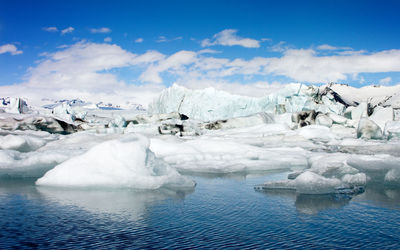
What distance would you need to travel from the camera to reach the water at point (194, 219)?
329 cm

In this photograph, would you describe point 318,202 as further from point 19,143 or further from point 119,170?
point 19,143

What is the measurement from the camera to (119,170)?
568cm

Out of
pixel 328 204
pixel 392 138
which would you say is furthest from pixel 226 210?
pixel 392 138

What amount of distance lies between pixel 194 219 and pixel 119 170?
6.86 feet

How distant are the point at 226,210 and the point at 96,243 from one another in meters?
1.82

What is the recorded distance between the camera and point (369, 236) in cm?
348

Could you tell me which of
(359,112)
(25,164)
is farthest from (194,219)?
(359,112)

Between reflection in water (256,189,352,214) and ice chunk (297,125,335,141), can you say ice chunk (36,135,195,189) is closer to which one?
reflection in water (256,189,352,214)

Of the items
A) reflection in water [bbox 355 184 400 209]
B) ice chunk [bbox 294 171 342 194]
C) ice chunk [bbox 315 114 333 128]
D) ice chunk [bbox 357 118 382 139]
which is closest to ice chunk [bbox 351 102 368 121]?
ice chunk [bbox 315 114 333 128]

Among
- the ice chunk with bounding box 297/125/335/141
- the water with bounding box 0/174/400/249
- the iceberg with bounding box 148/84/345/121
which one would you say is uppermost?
the iceberg with bounding box 148/84/345/121

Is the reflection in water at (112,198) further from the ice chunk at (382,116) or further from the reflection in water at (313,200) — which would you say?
the ice chunk at (382,116)

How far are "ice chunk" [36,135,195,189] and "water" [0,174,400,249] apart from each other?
0.58 ft

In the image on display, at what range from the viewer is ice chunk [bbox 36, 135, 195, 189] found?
18.1 feet

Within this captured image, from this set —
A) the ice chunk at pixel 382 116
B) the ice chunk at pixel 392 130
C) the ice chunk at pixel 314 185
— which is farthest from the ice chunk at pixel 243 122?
the ice chunk at pixel 314 185
